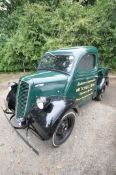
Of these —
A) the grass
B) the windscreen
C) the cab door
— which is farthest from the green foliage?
the cab door

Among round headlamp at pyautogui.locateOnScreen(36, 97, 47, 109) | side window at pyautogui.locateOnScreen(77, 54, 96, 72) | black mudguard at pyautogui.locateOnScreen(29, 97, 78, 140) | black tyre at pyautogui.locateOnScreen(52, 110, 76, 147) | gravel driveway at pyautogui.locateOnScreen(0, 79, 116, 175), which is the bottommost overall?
gravel driveway at pyautogui.locateOnScreen(0, 79, 116, 175)

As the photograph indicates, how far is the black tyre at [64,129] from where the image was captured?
15.0 feet

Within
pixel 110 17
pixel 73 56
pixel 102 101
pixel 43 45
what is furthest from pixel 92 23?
pixel 73 56

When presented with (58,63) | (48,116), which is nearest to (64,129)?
(48,116)

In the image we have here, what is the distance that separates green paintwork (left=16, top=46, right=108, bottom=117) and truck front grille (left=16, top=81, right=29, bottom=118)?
0.26ft

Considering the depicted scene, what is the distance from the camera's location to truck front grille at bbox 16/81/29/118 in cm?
479

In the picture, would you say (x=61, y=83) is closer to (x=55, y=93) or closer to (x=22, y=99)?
(x=55, y=93)

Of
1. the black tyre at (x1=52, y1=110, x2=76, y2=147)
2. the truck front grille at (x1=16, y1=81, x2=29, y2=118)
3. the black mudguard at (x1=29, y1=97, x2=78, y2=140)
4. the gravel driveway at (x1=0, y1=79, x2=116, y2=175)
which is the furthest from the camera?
the truck front grille at (x1=16, y1=81, x2=29, y2=118)

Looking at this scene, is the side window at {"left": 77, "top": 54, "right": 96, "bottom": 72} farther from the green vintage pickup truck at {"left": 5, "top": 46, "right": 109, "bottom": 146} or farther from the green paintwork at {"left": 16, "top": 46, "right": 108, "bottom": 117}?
the green paintwork at {"left": 16, "top": 46, "right": 108, "bottom": 117}

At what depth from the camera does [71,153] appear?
4.54 m

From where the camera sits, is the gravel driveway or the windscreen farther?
the windscreen

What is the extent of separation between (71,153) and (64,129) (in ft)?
1.87

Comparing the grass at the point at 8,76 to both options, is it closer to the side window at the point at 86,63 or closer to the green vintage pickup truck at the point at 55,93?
the green vintage pickup truck at the point at 55,93

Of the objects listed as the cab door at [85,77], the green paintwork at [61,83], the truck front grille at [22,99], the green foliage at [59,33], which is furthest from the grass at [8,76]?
the truck front grille at [22,99]
